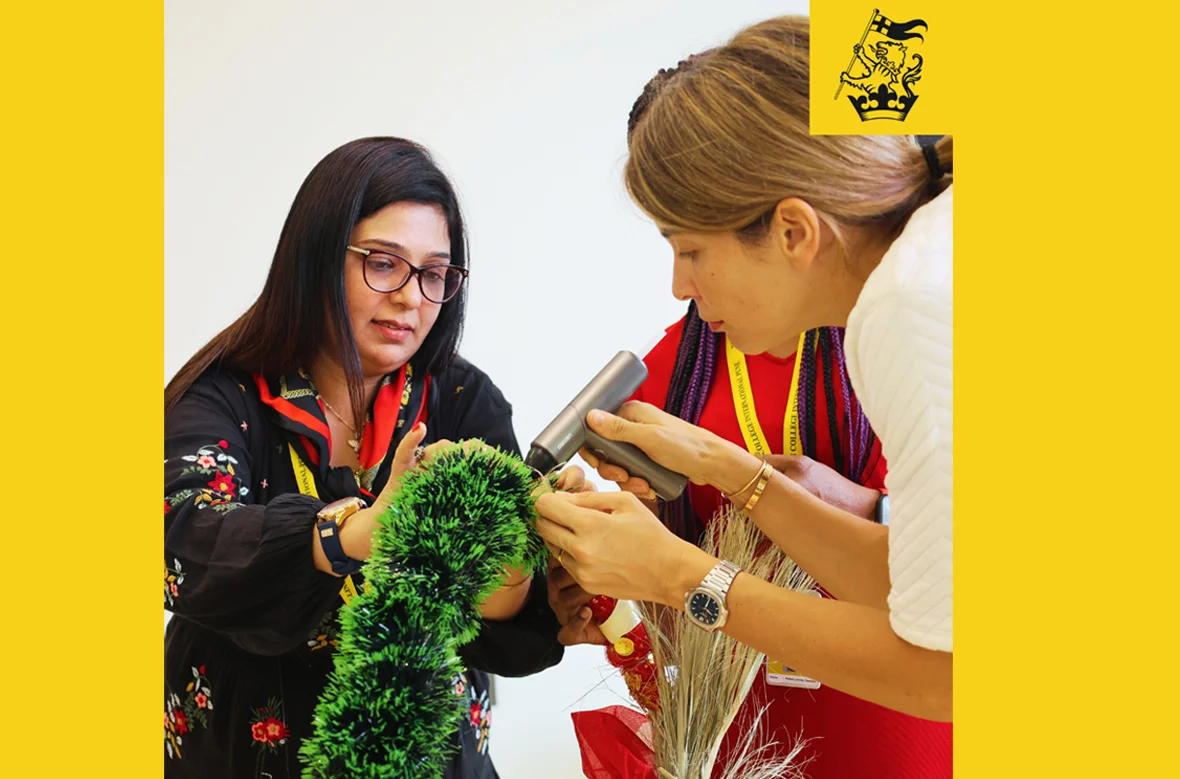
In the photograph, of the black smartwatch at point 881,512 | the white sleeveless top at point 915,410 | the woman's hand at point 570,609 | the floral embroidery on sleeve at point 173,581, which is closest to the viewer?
the white sleeveless top at point 915,410

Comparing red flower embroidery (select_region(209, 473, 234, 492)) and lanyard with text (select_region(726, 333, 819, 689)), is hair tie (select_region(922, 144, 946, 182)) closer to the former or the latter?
lanyard with text (select_region(726, 333, 819, 689))

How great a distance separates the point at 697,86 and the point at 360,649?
2.41 ft

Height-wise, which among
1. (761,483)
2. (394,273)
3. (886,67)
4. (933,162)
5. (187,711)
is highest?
(886,67)

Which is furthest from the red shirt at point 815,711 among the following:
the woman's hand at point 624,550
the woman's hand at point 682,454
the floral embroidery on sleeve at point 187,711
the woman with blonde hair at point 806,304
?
the floral embroidery on sleeve at point 187,711

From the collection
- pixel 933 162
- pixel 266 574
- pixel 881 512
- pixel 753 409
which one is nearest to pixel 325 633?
pixel 266 574

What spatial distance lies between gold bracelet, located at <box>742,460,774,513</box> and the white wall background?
13.8 inches

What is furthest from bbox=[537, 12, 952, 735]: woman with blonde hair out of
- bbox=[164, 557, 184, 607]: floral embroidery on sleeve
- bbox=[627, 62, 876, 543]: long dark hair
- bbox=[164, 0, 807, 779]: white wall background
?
bbox=[164, 557, 184, 607]: floral embroidery on sleeve

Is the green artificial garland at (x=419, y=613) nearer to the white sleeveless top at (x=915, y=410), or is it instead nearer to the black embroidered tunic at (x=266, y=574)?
the black embroidered tunic at (x=266, y=574)

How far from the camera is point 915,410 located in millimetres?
1063

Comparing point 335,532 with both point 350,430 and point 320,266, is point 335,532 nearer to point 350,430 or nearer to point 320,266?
point 350,430

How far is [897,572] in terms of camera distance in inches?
43.3

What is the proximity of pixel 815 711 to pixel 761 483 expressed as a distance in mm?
365

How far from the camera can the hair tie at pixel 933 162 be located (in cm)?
124

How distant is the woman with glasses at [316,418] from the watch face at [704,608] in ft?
0.76
